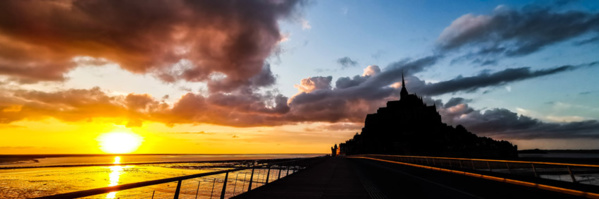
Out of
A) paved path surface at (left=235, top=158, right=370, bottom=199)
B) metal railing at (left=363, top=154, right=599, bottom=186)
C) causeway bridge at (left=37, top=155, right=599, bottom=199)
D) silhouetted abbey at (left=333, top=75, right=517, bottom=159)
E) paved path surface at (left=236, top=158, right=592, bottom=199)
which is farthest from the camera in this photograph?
silhouetted abbey at (left=333, top=75, right=517, bottom=159)

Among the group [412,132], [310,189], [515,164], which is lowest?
[515,164]

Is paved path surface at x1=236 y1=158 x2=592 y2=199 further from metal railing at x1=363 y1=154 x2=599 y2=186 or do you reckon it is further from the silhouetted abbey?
the silhouetted abbey

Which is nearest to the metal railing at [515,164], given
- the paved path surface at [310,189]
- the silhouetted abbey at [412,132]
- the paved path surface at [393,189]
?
the paved path surface at [393,189]

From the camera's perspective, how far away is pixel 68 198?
341 centimetres

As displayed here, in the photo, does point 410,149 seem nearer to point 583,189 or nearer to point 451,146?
point 451,146

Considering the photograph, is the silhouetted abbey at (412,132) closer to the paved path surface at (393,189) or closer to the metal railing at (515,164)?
the metal railing at (515,164)

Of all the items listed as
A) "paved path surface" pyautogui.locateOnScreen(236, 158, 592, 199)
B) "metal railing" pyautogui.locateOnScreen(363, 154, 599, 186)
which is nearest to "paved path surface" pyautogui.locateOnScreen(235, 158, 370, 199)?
"paved path surface" pyautogui.locateOnScreen(236, 158, 592, 199)

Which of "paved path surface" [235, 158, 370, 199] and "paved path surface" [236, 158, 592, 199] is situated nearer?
"paved path surface" [235, 158, 370, 199]

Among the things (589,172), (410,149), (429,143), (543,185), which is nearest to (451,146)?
(429,143)

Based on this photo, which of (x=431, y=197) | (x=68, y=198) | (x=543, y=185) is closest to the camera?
(x=68, y=198)

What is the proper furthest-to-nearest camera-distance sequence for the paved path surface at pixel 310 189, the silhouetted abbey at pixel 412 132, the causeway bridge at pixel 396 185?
the silhouetted abbey at pixel 412 132
the paved path surface at pixel 310 189
the causeway bridge at pixel 396 185

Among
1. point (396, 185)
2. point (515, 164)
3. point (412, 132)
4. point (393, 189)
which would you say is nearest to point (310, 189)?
point (393, 189)

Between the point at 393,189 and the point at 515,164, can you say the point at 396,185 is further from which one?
the point at 515,164

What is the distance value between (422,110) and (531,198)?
192812 mm
